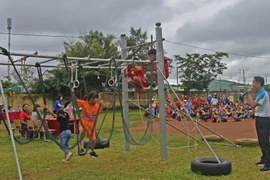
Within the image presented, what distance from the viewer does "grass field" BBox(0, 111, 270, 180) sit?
6234 millimetres

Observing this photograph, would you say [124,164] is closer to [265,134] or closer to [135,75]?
[135,75]

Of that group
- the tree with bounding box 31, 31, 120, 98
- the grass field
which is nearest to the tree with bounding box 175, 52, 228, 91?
the tree with bounding box 31, 31, 120, 98

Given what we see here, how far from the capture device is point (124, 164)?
7395 millimetres

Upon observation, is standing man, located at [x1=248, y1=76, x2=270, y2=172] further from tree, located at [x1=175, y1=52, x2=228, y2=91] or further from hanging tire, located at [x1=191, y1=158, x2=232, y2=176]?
tree, located at [x1=175, y1=52, x2=228, y2=91]

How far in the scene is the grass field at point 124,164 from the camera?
6.23 meters

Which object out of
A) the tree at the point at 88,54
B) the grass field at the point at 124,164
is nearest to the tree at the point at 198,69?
the tree at the point at 88,54

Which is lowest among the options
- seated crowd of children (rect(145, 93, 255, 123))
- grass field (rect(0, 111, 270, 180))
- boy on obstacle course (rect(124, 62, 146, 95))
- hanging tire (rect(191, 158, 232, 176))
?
grass field (rect(0, 111, 270, 180))

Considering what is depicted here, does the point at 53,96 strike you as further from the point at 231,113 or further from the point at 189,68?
the point at 231,113

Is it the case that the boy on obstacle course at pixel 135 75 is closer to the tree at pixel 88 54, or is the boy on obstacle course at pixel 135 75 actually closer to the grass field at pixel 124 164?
the grass field at pixel 124 164

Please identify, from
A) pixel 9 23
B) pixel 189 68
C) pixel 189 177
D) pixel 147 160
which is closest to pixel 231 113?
pixel 189 68

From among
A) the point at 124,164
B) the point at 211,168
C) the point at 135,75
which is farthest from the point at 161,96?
the point at 211,168

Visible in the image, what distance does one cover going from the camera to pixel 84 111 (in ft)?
25.2

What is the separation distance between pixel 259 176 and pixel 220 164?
2.32 feet

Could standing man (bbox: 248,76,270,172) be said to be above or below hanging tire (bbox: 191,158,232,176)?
above
